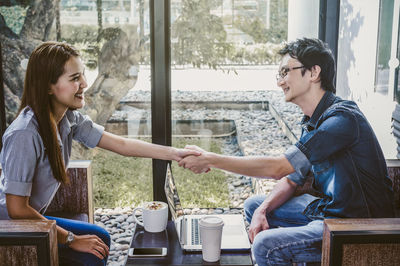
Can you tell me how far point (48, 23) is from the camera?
2.87m

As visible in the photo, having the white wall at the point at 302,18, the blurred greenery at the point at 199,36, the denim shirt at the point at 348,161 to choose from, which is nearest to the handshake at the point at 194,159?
the denim shirt at the point at 348,161

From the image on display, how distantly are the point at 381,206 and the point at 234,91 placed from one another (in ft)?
4.72

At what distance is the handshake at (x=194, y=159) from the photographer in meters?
2.29

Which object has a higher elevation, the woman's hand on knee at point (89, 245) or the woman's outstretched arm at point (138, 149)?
the woman's outstretched arm at point (138, 149)

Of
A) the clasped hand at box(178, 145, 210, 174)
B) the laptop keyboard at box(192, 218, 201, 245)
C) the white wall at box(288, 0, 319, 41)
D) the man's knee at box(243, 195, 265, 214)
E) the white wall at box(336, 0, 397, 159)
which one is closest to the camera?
the laptop keyboard at box(192, 218, 201, 245)

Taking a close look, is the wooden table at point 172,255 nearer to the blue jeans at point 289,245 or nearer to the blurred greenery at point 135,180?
the blue jeans at point 289,245

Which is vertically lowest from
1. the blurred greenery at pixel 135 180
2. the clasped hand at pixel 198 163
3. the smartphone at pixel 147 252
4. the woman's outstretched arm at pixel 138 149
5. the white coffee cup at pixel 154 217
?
the blurred greenery at pixel 135 180

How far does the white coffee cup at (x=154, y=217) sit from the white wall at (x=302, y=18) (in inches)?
62.5

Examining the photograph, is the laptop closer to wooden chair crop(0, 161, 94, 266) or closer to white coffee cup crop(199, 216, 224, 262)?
white coffee cup crop(199, 216, 224, 262)

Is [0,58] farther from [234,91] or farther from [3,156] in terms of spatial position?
[234,91]

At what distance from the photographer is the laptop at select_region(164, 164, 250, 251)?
1.83 m

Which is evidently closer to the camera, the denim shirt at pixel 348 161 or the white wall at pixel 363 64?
the denim shirt at pixel 348 161

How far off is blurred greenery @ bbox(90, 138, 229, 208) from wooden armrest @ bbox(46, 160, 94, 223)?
0.70 metres

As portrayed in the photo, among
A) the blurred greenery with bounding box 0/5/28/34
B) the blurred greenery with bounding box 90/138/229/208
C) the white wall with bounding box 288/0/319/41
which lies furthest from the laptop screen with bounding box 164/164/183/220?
the blurred greenery with bounding box 0/5/28/34
